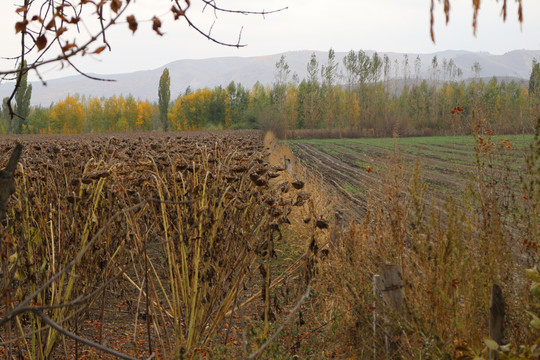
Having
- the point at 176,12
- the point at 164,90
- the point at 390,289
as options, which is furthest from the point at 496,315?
the point at 164,90

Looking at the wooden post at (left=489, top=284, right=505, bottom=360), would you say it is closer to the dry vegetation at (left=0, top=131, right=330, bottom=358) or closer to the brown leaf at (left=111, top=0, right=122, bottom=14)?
the dry vegetation at (left=0, top=131, right=330, bottom=358)

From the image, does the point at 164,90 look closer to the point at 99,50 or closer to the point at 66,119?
the point at 66,119

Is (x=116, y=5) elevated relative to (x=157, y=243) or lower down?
elevated

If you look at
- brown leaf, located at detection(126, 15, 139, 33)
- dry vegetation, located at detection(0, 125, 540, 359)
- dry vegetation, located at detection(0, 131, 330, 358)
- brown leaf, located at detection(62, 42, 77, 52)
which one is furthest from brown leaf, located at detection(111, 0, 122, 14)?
dry vegetation, located at detection(0, 131, 330, 358)

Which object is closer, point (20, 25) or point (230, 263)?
point (20, 25)

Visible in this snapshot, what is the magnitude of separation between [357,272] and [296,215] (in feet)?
14.2

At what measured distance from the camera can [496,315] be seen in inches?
93.3

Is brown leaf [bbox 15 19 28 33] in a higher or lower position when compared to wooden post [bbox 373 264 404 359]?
higher

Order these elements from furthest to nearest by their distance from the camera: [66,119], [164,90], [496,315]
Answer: [66,119] < [164,90] < [496,315]

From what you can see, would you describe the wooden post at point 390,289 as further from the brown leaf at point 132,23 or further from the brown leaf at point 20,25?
the brown leaf at point 20,25

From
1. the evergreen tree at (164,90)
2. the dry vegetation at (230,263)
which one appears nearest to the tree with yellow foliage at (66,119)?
the evergreen tree at (164,90)

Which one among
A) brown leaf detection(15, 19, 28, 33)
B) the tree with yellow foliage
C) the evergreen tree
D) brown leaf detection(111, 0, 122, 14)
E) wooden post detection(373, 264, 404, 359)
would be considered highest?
the evergreen tree

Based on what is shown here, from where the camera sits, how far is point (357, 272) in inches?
173

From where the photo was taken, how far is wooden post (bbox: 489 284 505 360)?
235cm
